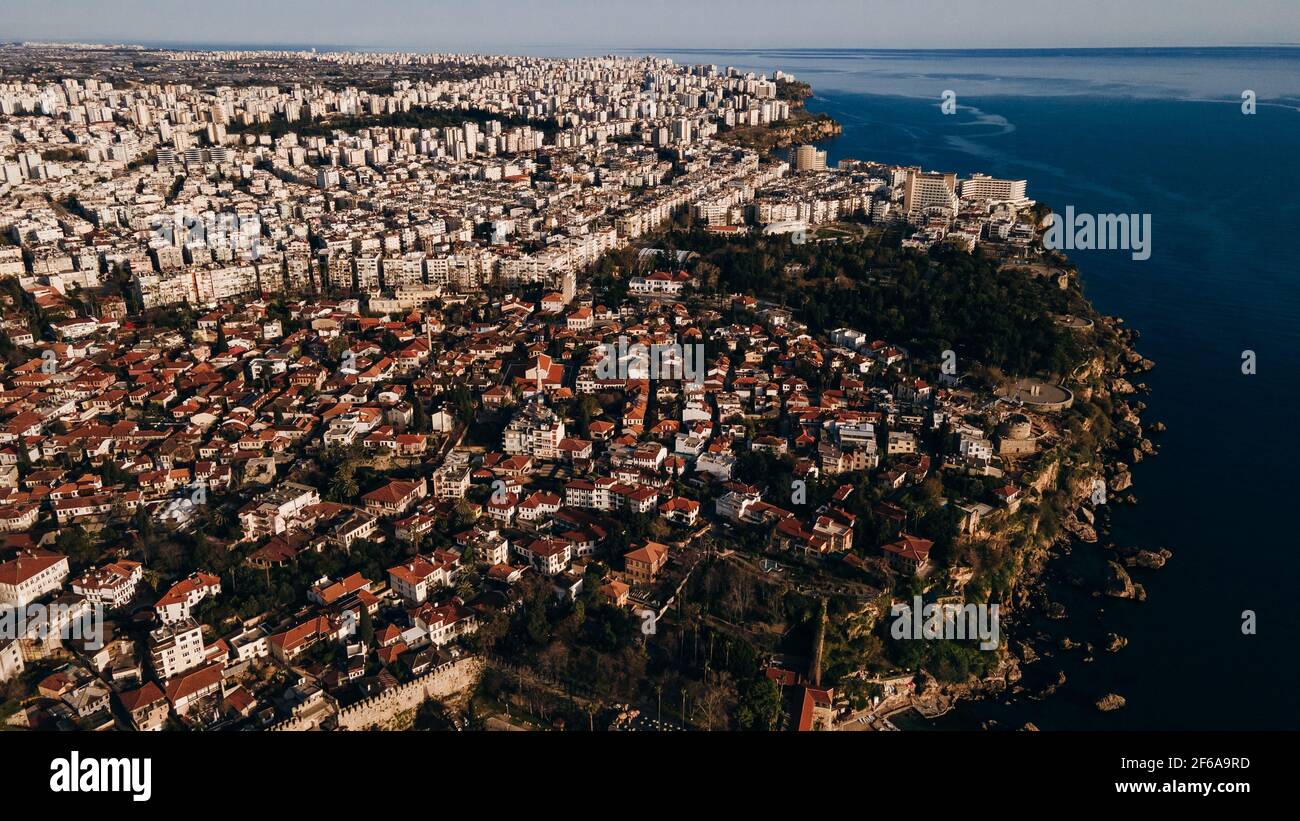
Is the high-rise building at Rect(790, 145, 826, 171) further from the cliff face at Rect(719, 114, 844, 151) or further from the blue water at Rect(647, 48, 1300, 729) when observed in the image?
the cliff face at Rect(719, 114, 844, 151)

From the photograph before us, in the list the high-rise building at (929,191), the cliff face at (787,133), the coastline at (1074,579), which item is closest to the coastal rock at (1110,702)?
the coastline at (1074,579)

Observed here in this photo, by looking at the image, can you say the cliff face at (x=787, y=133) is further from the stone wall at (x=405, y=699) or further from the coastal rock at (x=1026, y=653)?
the stone wall at (x=405, y=699)

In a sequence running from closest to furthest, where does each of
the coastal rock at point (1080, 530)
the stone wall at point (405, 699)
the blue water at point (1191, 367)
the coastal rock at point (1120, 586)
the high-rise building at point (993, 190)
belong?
the stone wall at point (405, 699) < the blue water at point (1191, 367) < the coastal rock at point (1120, 586) < the coastal rock at point (1080, 530) < the high-rise building at point (993, 190)

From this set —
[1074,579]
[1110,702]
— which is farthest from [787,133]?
[1110,702]

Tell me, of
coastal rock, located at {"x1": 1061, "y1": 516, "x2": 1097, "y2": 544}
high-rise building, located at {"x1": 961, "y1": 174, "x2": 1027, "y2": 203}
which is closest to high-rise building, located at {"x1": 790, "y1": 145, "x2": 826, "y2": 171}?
high-rise building, located at {"x1": 961, "y1": 174, "x2": 1027, "y2": 203}

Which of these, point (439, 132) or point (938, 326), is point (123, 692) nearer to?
point (938, 326)

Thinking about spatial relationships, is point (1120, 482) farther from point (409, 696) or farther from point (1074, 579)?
point (409, 696)
